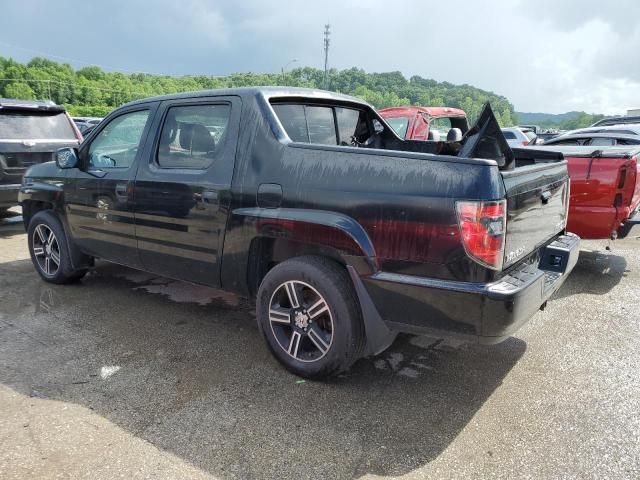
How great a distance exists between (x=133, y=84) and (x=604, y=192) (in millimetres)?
125646

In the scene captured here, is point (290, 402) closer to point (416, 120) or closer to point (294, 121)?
point (294, 121)

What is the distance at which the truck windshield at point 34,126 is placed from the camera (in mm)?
7402

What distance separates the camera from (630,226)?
201 inches

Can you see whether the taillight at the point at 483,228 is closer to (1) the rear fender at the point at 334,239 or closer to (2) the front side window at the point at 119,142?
(1) the rear fender at the point at 334,239

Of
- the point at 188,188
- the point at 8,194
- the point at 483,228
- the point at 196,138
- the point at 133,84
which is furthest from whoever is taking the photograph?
the point at 133,84

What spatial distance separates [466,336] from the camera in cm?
262

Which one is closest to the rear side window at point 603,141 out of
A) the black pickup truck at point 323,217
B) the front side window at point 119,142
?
the black pickup truck at point 323,217

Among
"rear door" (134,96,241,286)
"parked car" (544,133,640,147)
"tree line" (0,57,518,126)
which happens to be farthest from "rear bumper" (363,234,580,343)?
"tree line" (0,57,518,126)

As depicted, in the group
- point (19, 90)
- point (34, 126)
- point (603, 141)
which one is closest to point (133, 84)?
point (19, 90)

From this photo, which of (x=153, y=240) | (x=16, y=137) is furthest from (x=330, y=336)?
(x=16, y=137)

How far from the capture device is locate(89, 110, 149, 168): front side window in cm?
411

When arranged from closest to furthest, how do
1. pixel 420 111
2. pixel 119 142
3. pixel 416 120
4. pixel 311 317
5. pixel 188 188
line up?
pixel 311 317
pixel 188 188
pixel 119 142
pixel 416 120
pixel 420 111

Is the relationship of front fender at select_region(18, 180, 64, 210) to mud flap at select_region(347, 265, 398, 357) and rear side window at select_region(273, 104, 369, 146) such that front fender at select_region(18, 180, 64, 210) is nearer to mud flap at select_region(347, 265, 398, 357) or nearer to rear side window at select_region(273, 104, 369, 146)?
rear side window at select_region(273, 104, 369, 146)

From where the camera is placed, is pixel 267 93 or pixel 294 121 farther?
pixel 294 121
